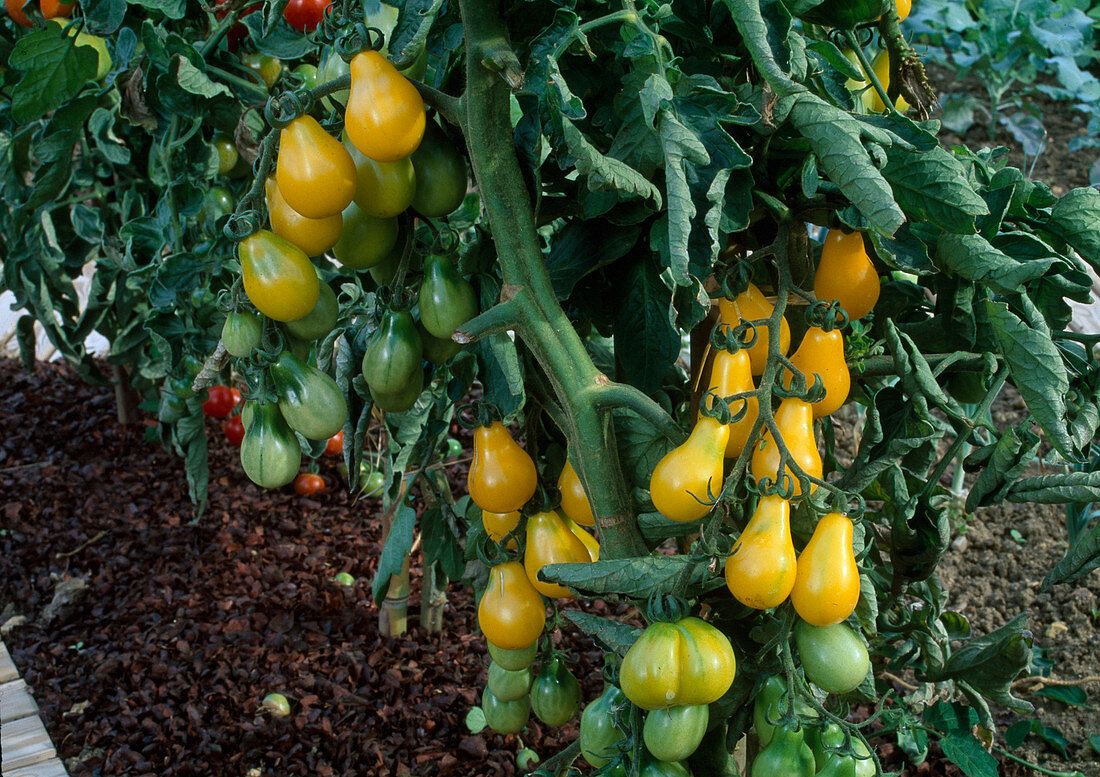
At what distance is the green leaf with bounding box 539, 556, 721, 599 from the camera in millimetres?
718

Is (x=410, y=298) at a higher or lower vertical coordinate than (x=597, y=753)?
higher

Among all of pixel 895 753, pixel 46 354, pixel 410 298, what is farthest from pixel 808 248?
pixel 46 354

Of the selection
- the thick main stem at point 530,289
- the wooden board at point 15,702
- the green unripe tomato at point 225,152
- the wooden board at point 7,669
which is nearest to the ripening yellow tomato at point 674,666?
the thick main stem at point 530,289

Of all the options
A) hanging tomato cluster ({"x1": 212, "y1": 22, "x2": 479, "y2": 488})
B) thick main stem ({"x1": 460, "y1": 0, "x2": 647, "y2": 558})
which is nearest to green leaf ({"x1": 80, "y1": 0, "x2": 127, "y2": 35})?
hanging tomato cluster ({"x1": 212, "y1": 22, "x2": 479, "y2": 488})

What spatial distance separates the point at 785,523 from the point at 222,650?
1673mm

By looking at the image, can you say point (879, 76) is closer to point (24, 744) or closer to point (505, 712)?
point (505, 712)

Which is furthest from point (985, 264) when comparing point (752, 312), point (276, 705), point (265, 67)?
point (276, 705)

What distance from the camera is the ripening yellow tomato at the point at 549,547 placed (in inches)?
33.8

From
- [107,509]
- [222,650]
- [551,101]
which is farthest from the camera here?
[107,509]

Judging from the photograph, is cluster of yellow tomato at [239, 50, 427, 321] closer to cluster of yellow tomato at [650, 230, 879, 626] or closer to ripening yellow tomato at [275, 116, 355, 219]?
ripening yellow tomato at [275, 116, 355, 219]

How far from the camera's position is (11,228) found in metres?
1.82

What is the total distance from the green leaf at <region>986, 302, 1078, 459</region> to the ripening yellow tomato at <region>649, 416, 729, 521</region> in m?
0.21

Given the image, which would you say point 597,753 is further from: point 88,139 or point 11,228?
point 88,139

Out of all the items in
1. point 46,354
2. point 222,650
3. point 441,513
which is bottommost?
point 46,354
